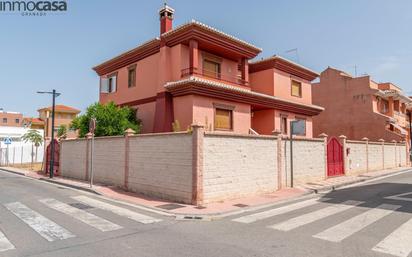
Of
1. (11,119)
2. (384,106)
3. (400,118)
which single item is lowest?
(400,118)

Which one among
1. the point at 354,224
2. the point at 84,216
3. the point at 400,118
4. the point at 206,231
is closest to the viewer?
the point at 206,231

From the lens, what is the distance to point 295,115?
2359 cm

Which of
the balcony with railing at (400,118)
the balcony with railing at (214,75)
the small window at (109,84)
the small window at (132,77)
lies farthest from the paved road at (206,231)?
the balcony with railing at (400,118)

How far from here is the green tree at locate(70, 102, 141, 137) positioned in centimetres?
1759

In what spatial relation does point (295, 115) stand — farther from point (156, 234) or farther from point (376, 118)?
point (156, 234)

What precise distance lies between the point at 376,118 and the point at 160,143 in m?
30.9

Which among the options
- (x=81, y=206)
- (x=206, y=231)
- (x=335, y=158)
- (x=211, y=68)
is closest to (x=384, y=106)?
(x=335, y=158)

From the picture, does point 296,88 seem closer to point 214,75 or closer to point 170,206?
point 214,75

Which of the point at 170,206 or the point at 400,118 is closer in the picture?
the point at 170,206

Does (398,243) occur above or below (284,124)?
below

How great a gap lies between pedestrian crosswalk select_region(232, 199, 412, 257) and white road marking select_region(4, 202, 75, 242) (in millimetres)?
4518

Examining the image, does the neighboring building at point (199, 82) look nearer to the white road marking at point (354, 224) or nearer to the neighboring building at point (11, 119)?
the white road marking at point (354, 224)

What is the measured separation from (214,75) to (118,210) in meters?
11.9

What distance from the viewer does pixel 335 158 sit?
63.2 feet
